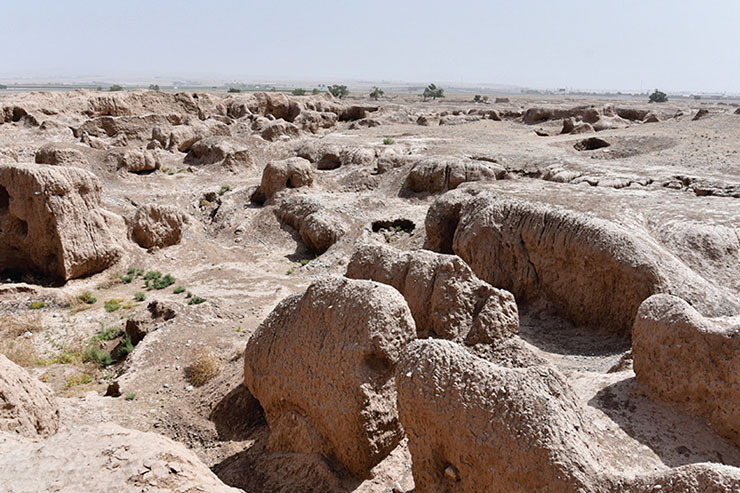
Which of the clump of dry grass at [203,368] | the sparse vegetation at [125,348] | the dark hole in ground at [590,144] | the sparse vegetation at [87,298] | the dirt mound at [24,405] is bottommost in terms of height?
the sparse vegetation at [125,348]

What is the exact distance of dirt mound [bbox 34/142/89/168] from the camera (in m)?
17.2

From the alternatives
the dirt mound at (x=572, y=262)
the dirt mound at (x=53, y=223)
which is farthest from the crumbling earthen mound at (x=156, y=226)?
the dirt mound at (x=572, y=262)

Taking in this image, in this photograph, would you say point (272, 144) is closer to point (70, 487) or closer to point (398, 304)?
point (398, 304)

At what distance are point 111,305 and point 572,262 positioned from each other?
9.75m

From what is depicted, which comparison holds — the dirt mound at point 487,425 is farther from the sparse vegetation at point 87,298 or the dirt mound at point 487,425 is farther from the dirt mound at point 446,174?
the dirt mound at point 446,174

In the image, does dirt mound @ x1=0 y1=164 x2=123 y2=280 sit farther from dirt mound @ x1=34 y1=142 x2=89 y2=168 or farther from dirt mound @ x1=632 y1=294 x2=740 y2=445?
dirt mound @ x1=632 y1=294 x2=740 y2=445

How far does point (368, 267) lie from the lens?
8305mm

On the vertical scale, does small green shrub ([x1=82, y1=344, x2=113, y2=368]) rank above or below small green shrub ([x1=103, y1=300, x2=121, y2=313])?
below

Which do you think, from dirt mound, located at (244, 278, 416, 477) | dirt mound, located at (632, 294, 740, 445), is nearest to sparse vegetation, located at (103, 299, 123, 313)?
dirt mound, located at (244, 278, 416, 477)

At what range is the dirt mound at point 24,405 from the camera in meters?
4.87

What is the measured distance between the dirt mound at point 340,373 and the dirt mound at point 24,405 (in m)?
2.38

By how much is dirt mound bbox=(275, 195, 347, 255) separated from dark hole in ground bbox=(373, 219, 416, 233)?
1022 mm

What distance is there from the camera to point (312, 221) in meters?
15.5

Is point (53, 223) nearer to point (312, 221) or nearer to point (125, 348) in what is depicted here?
point (125, 348)
